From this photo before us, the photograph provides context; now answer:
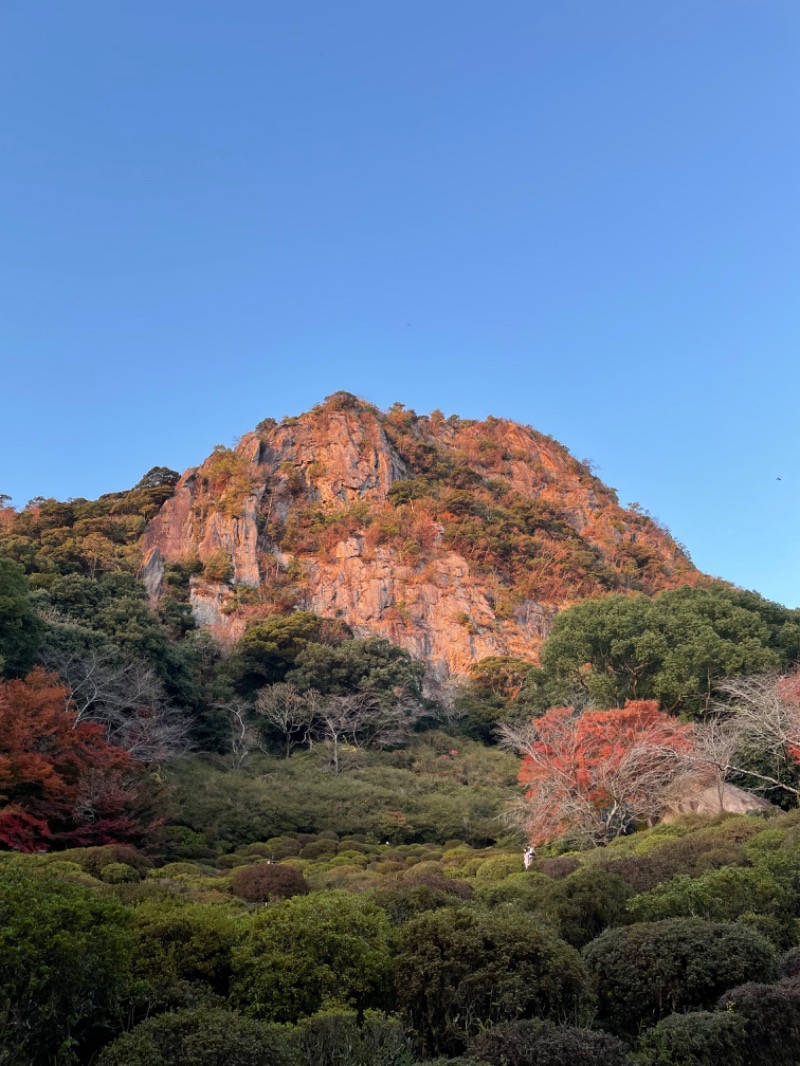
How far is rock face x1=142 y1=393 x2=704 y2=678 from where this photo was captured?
44750 millimetres

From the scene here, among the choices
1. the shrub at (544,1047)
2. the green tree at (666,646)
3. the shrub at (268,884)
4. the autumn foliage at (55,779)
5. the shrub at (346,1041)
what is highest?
the green tree at (666,646)

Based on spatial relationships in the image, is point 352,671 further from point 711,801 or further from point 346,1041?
point 346,1041

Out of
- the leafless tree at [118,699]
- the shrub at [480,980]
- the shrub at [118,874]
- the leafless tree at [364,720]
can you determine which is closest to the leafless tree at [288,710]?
the leafless tree at [364,720]

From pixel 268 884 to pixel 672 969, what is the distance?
24.0 ft

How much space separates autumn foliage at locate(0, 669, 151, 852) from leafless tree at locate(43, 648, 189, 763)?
10.8ft

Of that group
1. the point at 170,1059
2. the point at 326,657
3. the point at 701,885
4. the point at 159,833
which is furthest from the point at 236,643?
the point at 170,1059

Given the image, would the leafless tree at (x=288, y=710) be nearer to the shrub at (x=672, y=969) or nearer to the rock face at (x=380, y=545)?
the rock face at (x=380, y=545)

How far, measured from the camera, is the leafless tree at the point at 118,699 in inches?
927

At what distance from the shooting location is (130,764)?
62.9ft

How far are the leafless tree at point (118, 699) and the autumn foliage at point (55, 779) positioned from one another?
3.28 meters

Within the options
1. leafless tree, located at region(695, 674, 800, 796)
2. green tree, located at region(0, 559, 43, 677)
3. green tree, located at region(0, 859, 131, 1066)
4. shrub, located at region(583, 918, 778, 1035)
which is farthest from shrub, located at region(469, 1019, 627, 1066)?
green tree, located at region(0, 559, 43, 677)

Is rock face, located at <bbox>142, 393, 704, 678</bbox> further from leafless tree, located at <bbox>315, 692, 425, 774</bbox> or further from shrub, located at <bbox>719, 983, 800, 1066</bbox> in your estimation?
shrub, located at <bbox>719, 983, 800, 1066</bbox>

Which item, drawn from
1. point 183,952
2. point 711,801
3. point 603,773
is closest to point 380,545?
point 603,773

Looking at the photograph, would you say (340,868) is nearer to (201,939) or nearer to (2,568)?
(201,939)
